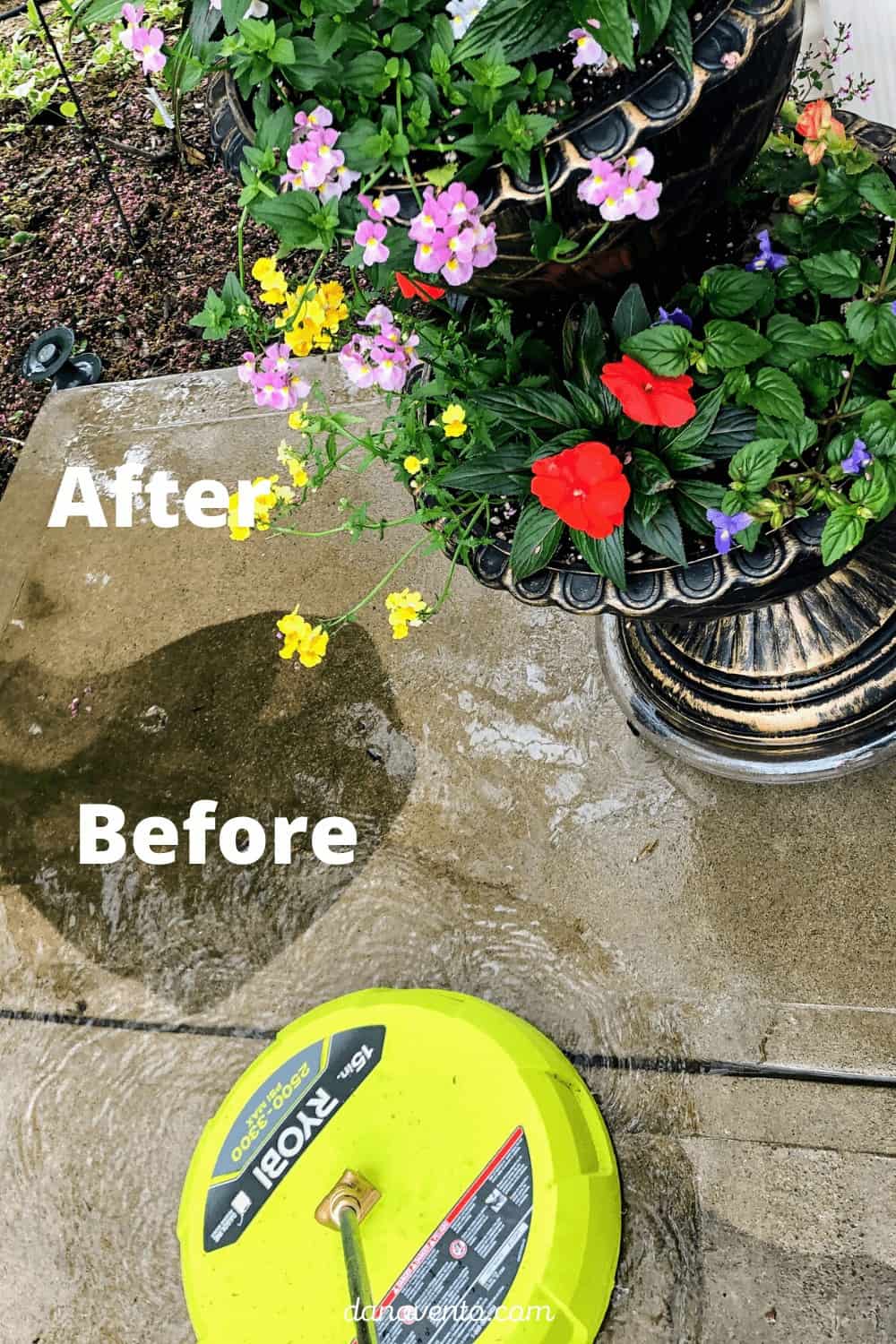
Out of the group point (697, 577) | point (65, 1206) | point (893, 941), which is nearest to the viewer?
point (697, 577)

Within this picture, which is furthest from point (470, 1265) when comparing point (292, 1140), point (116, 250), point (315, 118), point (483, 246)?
point (116, 250)

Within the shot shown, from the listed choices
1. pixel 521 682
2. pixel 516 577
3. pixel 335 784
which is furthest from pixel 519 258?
pixel 335 784

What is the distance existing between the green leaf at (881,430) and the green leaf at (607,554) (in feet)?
1.07

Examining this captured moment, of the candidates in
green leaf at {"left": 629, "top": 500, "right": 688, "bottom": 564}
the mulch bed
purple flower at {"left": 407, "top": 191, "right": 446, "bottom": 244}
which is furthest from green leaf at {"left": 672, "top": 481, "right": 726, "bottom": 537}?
the mulch bed

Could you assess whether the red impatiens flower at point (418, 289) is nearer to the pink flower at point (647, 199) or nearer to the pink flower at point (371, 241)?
the pink flower at point (371, 241)

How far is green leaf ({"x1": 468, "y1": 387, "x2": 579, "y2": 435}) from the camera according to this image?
1.35 metres

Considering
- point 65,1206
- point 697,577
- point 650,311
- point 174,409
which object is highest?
point 650,311

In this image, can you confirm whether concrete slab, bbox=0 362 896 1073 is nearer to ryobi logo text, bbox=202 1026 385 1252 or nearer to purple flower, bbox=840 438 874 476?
ryobi logo text, bbox=202 1026 385 1252

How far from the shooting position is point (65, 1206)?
1962mm

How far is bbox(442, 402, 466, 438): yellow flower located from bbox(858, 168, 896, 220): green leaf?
1.85 feet

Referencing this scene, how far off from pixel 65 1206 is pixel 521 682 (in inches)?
53.7

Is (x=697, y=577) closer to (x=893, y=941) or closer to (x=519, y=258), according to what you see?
(x=519, y=258)

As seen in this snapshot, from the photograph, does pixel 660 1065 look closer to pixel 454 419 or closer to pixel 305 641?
pixel 305 641

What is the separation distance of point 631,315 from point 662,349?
0.10 meters
